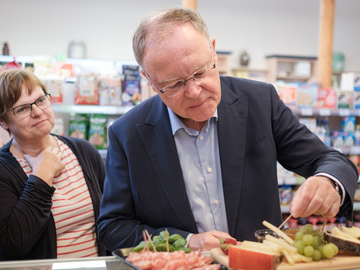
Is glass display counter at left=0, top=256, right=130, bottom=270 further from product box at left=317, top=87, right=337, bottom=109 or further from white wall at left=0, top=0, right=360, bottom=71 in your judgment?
white wall at left=0, top=0, right=360, bottom=71

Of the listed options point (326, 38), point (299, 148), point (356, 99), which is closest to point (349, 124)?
point (356, 99)

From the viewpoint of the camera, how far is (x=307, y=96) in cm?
455

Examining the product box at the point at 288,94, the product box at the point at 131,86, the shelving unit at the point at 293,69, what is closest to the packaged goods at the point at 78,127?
the product box at the point at 131,86

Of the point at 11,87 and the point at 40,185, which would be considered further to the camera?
the point at 11,87

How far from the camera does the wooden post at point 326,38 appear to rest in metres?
5.25

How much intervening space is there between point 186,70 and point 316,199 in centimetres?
62

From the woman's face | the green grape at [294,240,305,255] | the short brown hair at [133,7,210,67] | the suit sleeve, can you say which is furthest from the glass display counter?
→ the woman's face

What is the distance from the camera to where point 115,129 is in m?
1.87

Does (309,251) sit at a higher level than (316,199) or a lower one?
lower

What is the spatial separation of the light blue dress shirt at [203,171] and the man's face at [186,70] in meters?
0.16

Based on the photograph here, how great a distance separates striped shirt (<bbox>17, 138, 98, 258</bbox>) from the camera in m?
2.30

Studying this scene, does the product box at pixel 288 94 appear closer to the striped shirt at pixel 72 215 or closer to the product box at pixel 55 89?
the product box at pixel 55 89

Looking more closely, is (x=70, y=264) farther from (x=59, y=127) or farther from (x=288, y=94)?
(x=288, y=94)

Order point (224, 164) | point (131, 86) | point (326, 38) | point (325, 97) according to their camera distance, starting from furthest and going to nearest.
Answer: point (326, 38) < point (325, 97) < point (131, 86) < point (224, 164)
